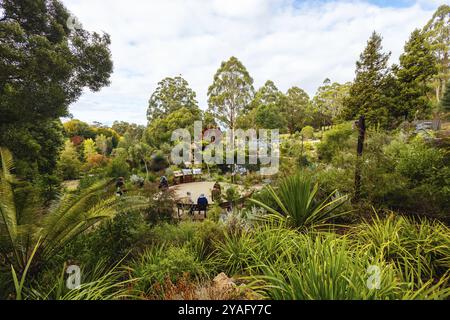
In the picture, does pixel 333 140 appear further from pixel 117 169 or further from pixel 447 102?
pixel 447 102

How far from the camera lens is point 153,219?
4.32 m

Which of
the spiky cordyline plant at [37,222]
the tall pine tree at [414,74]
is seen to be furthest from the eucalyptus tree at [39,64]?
the tall pine tree at [414,74]

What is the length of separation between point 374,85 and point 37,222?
20.3 meters

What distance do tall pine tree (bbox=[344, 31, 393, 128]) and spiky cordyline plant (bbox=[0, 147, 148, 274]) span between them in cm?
1759

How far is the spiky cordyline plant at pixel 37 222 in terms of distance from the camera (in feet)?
7.40

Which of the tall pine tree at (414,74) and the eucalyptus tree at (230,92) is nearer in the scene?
the tall pine tree at (414,74)

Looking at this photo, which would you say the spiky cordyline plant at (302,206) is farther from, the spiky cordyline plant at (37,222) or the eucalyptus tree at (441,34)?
the eucalyptus tree at (441,34)

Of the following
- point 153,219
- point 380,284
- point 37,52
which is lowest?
point 153,219

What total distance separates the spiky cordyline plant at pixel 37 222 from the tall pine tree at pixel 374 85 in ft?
57.7

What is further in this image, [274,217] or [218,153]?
[218,153]

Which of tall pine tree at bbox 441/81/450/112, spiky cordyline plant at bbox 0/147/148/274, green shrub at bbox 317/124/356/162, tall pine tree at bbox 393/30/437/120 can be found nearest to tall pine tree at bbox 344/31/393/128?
tall pine tree at bbox 393/30/437/120
